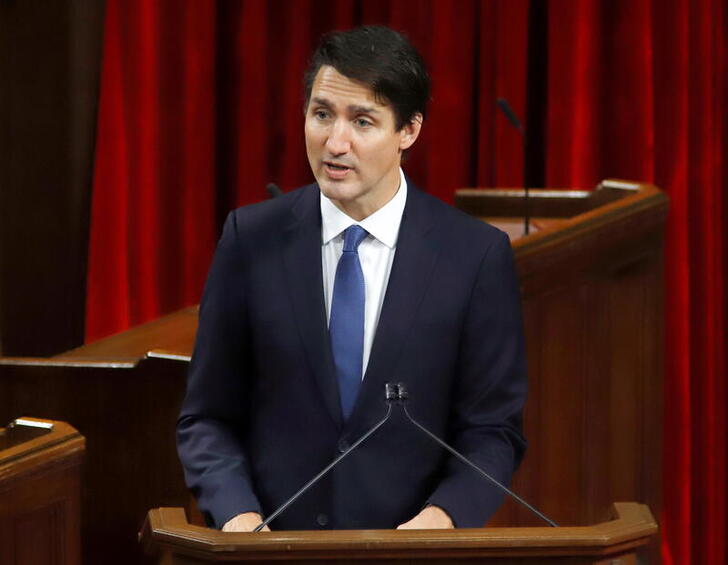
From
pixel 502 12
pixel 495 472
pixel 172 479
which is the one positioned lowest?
pixel 172 479

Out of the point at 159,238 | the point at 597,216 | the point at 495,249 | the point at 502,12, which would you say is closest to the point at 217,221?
the point at 159,238

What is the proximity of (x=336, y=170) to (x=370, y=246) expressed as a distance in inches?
5.8

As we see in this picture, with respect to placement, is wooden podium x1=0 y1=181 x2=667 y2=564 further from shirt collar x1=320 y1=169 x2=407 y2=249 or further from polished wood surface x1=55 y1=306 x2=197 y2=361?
shirt collar x1=320 y1=169 x2=407 y2=249

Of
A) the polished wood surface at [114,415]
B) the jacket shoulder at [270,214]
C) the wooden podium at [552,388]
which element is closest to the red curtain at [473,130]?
the wooden podium at [552,388]

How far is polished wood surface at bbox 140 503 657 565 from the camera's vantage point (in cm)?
164

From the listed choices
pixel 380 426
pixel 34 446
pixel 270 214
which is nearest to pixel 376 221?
pixel 270 214

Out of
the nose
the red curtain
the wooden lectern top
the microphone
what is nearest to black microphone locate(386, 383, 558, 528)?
the microphone

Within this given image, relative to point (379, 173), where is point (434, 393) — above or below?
below

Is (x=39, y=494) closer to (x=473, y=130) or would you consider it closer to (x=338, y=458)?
(x=338, y=458)

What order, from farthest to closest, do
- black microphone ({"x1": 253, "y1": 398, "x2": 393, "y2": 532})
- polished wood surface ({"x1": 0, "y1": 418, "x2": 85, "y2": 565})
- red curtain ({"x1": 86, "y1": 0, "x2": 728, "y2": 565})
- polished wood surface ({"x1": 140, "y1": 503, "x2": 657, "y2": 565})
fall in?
red curtain ({"x1": 86, "y1": 0, "x2": 728, "y2": 565}) → polished wood surface ({"x1": 0, "y1": 418, "x2": 85, "y2": 565}) → black microphone ({"x1": 253, "y1": 398, "x2": 393, "y2": 532}) → polished wood surface ({"x1": 140, "y1": 503, "x2": 657, "y2": 565})

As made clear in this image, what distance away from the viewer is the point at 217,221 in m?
4.99

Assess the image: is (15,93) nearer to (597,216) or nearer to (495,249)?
(597,216)

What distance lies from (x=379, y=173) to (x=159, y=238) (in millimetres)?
3011

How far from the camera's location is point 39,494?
2.33 metres
